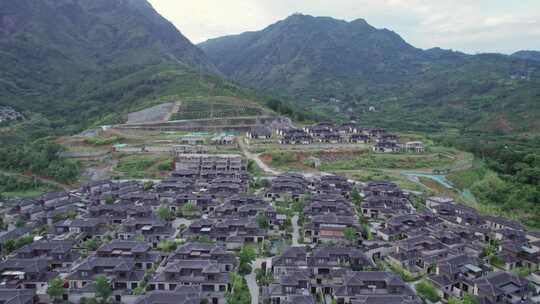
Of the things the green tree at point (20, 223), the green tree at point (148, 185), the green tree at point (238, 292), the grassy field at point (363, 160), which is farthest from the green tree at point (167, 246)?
the grassy field at point (363, 160)

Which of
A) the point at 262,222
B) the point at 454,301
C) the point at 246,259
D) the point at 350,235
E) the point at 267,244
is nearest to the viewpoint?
the point at 454,301

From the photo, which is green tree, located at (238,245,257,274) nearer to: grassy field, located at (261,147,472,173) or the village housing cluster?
the village housing cluster

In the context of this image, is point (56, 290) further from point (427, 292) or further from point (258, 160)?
point (258, 160)

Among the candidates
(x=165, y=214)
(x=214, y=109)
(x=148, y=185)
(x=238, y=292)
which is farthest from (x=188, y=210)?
(x=214, y=109)

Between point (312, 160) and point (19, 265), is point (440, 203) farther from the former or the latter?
point (19, 265)

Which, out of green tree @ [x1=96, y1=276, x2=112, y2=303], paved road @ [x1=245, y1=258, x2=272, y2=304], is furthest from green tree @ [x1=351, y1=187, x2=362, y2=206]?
green tree @ [x1=96, y1=276, x2=112, y2=303]

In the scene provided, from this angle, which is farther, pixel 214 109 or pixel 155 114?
pixel 214 109
